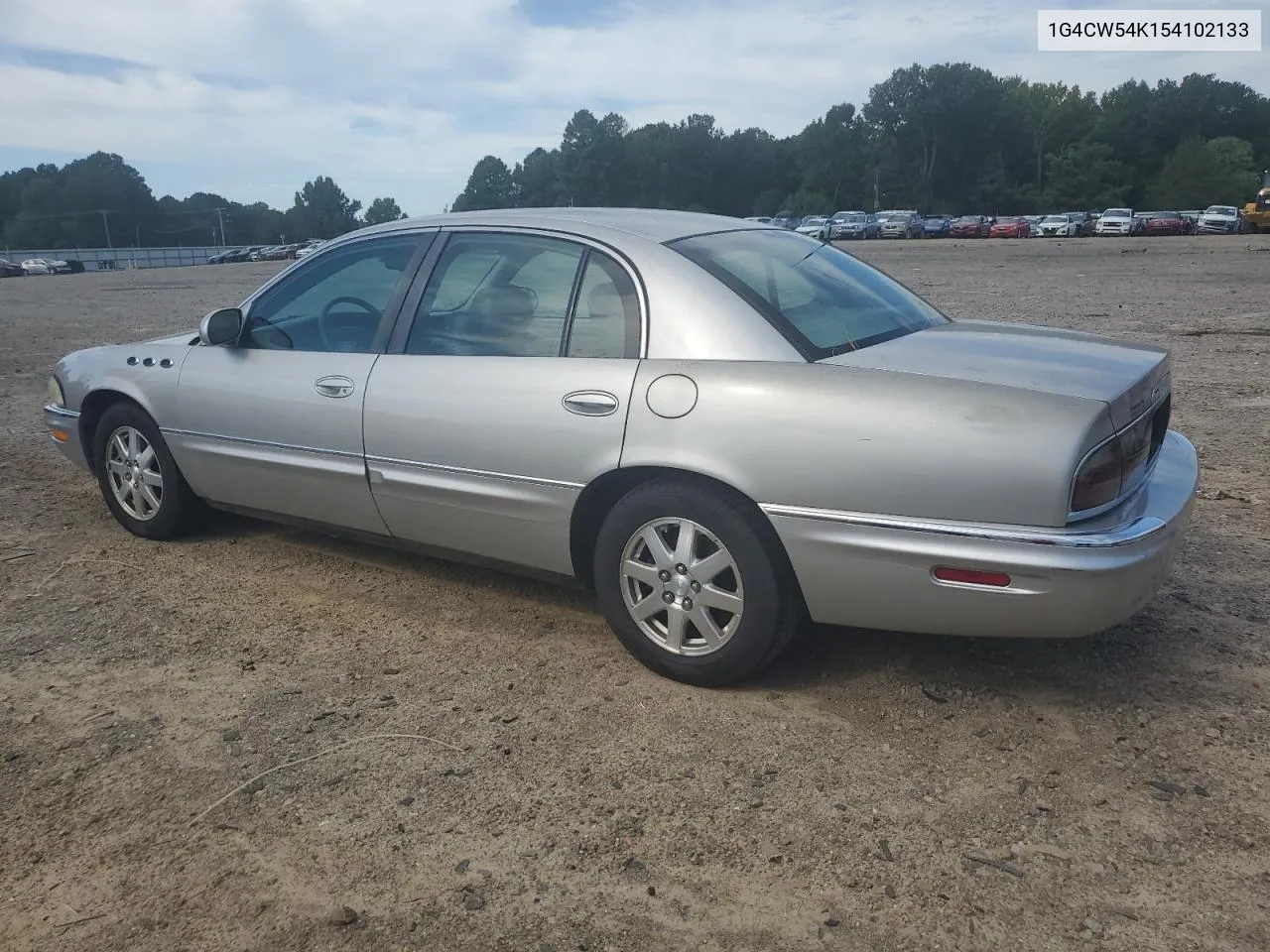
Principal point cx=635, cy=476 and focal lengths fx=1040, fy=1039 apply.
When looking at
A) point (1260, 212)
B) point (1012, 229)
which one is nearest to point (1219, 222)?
point (1260, 212)

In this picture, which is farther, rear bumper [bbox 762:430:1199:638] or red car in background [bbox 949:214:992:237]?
red car in background [bbox 949:214:992:237]

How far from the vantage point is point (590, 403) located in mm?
3385

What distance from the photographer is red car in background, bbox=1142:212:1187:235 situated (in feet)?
152

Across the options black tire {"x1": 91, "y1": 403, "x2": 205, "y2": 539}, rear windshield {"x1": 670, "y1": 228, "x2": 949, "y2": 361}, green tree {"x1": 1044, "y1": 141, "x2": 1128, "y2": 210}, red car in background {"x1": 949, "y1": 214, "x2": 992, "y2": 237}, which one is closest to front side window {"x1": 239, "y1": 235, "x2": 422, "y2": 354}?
black tire {"x1": 91, "y1": 403, "x2": 205, "y2": 539}

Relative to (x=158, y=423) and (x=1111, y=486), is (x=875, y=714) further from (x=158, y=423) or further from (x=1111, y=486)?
(x=158, y=423)

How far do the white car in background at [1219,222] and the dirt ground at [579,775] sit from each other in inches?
1862

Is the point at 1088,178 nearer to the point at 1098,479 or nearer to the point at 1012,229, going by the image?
the point at 1012,229

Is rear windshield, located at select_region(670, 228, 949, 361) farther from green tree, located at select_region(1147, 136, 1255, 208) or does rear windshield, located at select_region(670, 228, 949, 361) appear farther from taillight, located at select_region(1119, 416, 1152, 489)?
green tree, located at select_region(1147, 136, 1255, 208)

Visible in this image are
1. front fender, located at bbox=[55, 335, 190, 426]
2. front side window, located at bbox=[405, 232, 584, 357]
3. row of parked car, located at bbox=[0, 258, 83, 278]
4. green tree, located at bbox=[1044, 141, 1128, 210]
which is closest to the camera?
front side window, located at bbox=[405, 232, 584, 357]

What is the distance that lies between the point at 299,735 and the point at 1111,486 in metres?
2.45

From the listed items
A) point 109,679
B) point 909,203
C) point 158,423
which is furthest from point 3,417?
point 909,203

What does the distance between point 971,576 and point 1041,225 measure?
177ft

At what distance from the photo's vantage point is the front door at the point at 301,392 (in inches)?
160

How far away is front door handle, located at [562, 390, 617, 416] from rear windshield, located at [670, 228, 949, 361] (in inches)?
21.5
